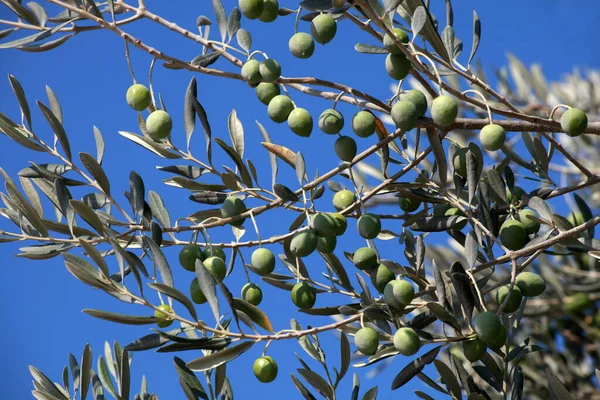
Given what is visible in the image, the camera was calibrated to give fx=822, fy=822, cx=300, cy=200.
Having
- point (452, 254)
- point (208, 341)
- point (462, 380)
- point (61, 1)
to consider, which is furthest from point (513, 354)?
point (452, 254)

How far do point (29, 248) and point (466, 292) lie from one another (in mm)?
922

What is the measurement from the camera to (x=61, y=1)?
175 cm

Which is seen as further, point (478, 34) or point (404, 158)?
point (404, 158)

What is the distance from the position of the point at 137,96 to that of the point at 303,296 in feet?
1.84

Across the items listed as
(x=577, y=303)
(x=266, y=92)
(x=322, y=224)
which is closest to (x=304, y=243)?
(x=322, y=224)

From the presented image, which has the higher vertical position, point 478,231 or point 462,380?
point 478,231

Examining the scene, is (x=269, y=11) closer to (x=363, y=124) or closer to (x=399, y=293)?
(x=363, y=124)

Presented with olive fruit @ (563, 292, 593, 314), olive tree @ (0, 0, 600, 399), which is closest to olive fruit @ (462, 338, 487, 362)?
olive tree @ (0, 0, 600, 399)

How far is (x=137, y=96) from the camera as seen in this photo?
178 cm

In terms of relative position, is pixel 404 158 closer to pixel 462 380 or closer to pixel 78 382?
pixel 462 380

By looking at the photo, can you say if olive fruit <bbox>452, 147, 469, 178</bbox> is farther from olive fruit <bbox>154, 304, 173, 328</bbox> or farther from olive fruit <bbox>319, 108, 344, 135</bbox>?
olive fruit <bbox>154, 304, 173, 328</bbox>

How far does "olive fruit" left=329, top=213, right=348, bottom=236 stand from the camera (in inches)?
64.8

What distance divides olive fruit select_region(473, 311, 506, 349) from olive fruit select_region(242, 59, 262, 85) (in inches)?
25.7

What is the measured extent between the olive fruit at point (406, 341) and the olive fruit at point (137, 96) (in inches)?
28.9
